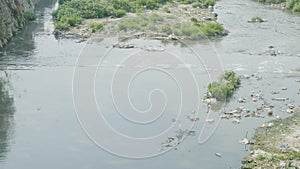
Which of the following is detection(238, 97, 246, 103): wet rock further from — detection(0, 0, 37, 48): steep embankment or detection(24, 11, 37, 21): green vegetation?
detection(24, 11, 37, 21): green vegetation

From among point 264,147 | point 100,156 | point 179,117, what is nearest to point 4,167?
point 100,156

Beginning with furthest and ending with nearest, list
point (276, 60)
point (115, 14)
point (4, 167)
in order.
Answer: point (115, 14), point (276, 60), point (4, 167)

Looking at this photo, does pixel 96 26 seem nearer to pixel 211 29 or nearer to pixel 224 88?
pixel 211 29

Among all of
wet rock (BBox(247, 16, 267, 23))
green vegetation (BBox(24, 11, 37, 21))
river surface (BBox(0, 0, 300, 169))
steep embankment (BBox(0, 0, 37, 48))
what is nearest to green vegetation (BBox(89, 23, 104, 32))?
river surface (BBox(0, 0, 300, 169))

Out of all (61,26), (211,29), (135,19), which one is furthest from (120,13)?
(211,29)

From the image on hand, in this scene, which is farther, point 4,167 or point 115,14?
point 115,14

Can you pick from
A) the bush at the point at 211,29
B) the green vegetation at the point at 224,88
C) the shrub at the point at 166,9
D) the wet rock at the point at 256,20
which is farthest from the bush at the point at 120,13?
the green vegetation at the point at 224,88

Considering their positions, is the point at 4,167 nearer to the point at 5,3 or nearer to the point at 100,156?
the point at 100,156
